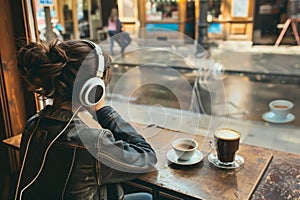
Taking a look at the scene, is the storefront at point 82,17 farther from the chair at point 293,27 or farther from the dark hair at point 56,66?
the dark hair at point 56,66

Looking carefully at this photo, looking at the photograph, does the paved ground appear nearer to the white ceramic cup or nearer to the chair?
the white ceramic cup

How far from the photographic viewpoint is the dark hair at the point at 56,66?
0.93m

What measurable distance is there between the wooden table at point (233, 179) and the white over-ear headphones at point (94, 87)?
→ 321mm

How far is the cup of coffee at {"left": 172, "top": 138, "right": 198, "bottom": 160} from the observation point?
1.14 metres

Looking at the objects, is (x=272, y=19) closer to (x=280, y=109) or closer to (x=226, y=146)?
(x=280, y=109)

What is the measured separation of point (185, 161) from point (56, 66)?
1.86ft

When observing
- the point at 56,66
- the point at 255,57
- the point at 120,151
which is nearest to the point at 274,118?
the point at 120,151

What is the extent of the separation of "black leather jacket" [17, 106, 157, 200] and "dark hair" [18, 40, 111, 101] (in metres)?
0.08

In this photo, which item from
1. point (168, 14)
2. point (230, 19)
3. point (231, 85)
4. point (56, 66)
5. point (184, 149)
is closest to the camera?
point (56, 66)

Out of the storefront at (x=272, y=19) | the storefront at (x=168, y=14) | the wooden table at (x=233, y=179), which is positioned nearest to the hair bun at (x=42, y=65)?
the wooden table at (x=233, y=179)

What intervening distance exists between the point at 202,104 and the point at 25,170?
10.3 ft

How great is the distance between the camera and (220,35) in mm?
8586

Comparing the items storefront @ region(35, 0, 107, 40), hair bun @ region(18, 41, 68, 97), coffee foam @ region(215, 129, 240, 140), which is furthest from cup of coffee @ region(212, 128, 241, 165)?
storefront @ region(35, 0, 107, 40)

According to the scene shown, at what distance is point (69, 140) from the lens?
0.94 meters
